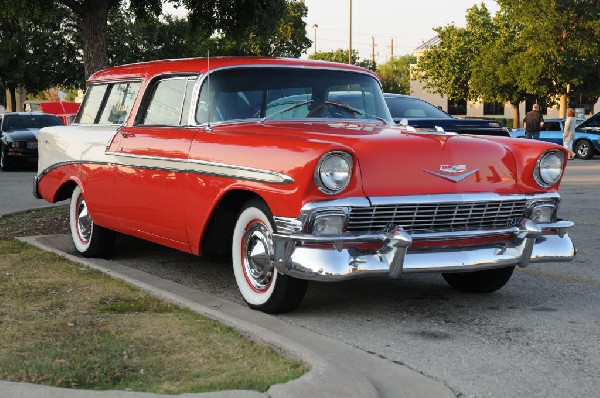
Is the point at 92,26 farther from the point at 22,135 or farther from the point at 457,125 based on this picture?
the point at 22,135

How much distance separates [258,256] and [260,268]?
13 cm

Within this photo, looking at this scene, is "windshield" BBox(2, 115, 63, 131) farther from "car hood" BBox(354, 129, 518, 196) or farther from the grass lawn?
"car hood" BBox(354, 129, 518, 196)

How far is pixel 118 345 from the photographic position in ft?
16.0

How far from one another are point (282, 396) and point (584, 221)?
26.4ft

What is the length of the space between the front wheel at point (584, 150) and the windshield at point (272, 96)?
2392 centimetres

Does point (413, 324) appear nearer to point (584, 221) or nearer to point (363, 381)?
point (363, 381)

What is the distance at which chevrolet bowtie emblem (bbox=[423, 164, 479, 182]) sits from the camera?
5.80 metres

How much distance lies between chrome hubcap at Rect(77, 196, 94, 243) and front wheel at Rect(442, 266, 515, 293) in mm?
3371

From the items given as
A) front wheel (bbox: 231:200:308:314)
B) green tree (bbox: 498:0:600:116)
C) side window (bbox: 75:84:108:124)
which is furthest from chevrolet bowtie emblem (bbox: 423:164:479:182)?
green tree (bbox: 498:0:600:116)

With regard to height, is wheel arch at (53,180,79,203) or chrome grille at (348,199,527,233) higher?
chrome grille at (348,199,527,233)

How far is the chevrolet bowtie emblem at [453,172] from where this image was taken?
580cm

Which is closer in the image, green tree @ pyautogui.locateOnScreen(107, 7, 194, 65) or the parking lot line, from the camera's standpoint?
the parking lot line

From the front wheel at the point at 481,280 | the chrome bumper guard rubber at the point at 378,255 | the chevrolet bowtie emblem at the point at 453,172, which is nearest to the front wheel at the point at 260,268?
the chrome bumper guard rubber at the point at 378,255

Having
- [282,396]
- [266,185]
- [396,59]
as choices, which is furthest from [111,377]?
[396,59]
